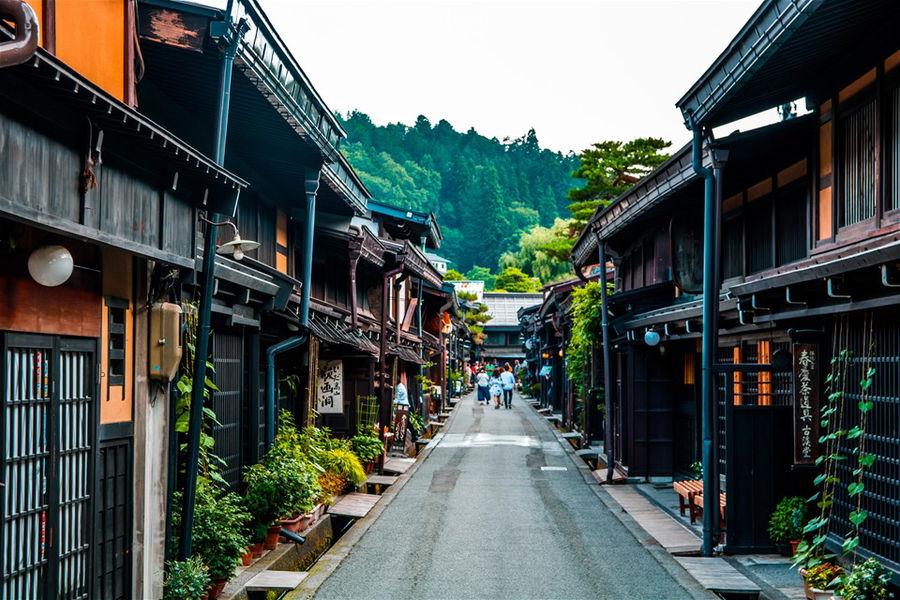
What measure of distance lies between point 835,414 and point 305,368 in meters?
10.6

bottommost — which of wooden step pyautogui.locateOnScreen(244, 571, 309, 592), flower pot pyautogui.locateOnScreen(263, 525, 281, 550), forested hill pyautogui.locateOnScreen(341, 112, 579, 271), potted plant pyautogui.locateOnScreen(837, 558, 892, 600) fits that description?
wooden step pyautogui.locateOnScreen(244, 571, 309, 592)

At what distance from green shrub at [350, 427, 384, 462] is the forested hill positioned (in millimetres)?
118523

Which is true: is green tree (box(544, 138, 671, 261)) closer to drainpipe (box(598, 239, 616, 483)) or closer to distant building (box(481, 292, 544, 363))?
drainpipe (box(598, 239, 616, 483))

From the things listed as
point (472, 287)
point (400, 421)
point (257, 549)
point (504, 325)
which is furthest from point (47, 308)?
point (472, 287)

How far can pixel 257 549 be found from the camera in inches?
524

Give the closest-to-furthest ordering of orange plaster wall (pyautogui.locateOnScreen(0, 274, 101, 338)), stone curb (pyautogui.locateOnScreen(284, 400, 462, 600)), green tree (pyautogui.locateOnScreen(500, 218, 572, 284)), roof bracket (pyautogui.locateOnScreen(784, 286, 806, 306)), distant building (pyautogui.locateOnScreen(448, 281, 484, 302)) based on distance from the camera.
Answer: orange plaster wall (pyautogui.locateOnScreen(0, 274, 101, 338)), roof bracket (pyautogui.locateOnScreen(784, 286, 806, 306)), stone curb (pyautogui.locateOnScreen(284, 400, 462, 600)), green tree (pyautogui.locateOnScreen(500, 218, 572, 284)), distant building (pyautogui.locateOnScreen(448, 281, 484, 302))

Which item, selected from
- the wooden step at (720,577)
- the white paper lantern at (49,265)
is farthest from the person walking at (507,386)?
the white paper lantern at (49,265)

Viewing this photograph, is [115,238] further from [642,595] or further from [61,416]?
[642,595]

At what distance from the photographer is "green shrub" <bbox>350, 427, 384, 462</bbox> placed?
22516mm

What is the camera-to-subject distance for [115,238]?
7.90 meters

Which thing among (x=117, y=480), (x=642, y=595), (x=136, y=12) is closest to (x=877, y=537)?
(x=642, y=595)

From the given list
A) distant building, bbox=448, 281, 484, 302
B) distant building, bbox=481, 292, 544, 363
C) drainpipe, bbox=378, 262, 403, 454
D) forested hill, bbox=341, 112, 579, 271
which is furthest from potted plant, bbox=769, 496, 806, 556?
forested hill, bbox=341, 112, 579, 271

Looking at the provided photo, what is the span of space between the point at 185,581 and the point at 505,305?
3358 inches

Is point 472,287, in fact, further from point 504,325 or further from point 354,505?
point 354,505
